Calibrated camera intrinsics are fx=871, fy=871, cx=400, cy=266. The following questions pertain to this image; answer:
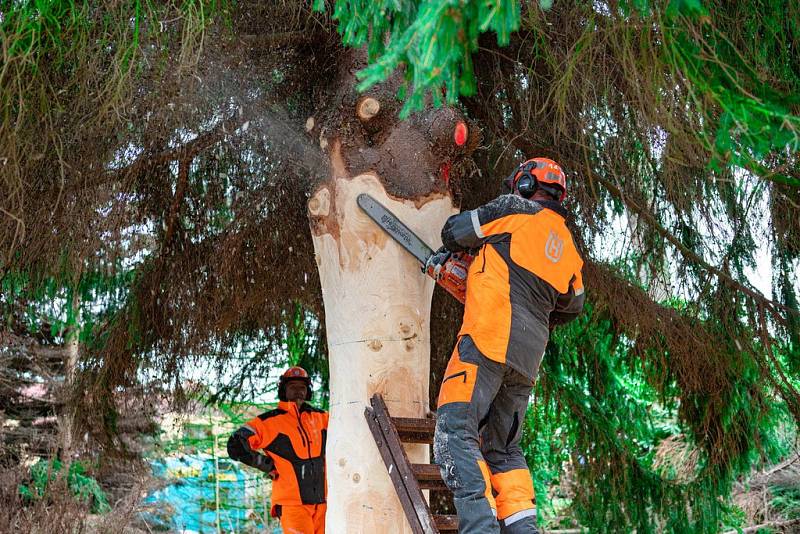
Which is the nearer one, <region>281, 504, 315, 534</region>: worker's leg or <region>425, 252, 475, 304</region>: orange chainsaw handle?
<region>425, 252, 475, 304</region>: orange chainsaw handle

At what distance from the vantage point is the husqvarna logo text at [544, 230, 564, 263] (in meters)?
4.04

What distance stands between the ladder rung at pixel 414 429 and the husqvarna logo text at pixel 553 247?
94 cm

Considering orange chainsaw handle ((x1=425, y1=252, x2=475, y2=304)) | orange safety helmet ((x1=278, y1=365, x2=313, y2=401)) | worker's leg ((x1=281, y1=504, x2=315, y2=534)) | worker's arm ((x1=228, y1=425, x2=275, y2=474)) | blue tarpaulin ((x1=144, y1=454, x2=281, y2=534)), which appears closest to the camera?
orange chainsaw handle ((x1=425, y1=252, x2=475, y2=304))

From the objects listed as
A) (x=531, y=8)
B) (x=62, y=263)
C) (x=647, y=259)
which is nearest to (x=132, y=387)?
(x=62, y=263)

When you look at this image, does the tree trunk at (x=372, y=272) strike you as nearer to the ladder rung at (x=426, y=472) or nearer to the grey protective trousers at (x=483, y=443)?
the ladder rung at (x=426, y=472)

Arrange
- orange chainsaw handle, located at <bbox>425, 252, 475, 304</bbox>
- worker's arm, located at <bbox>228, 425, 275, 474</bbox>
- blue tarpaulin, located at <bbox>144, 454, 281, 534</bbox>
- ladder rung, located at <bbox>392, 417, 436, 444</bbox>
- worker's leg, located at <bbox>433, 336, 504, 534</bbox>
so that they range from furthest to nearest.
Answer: blue tarpaulin, located at <bbox>144, 454, 281, 534</bbox>
worker's arm, located at <bbox>228, 425, 275, 474</bbox>
orange chainsaw handle, located at <bbox>425, 252, 475, 304</bbox>
ladder rung, located at <bbox>392, 417, 436, 444</bbox>
worker's leg, located at <bbox>433, 336, 504, 534</bbox>

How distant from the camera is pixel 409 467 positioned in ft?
12.6

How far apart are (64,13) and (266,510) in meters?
10.3

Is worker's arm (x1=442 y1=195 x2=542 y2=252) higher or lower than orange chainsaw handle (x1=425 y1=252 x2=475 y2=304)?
higher

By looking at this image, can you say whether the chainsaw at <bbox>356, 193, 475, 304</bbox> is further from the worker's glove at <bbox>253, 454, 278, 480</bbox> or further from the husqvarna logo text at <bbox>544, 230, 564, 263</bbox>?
the worker's glove at <bbox>253, 454, 278, 480</bbox>

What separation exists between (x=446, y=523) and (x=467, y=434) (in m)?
0.58

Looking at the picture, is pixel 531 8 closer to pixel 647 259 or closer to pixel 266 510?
pixel 647 259

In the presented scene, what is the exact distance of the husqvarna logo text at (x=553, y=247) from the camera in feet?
13.3

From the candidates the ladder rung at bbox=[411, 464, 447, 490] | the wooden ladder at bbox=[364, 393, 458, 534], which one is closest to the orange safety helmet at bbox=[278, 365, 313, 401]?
the wooden ladder at bbox=[364, 393, 458, 534]
